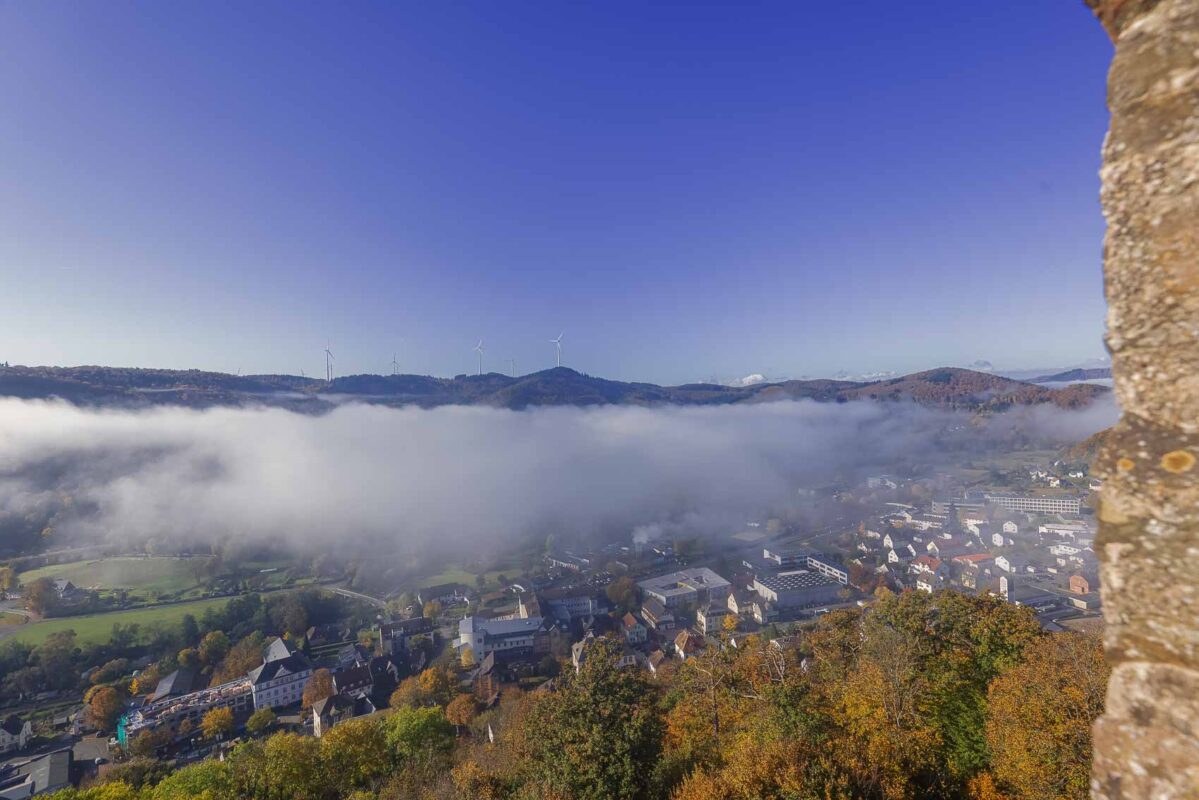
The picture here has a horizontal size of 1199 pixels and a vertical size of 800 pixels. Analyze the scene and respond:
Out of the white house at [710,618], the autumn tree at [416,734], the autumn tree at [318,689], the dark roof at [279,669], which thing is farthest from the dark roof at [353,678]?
the white house at [710,618]

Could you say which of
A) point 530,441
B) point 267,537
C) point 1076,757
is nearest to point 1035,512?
point 1076,757

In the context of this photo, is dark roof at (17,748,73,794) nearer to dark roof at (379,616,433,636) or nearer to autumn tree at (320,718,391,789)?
autumn tree at (320,718,391,789)

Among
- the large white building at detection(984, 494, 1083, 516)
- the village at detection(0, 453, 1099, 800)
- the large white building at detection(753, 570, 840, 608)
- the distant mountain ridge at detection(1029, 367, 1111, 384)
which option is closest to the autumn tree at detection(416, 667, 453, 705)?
the village at detection(0, 453, 1099, 800)

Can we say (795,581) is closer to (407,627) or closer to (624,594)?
(624,594)

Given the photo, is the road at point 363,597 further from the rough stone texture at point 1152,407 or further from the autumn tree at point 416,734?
the rough stone texture at point 1152,407

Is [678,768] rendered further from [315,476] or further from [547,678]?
[315,476]
